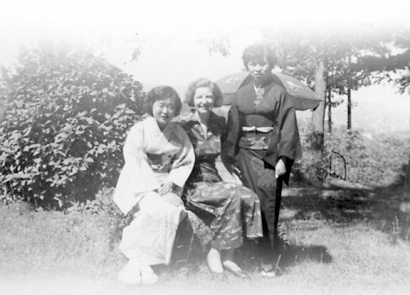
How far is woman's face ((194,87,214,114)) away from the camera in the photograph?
4250 mm

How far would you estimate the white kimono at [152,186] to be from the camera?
149 inches

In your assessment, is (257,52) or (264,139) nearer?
(257,52)

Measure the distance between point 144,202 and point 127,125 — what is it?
266 cm

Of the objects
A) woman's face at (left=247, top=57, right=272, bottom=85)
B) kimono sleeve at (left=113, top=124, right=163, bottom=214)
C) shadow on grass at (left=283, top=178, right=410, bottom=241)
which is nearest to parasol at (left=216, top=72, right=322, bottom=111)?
shadow on grass at (left=283, top=178, right=410, bottom=241)

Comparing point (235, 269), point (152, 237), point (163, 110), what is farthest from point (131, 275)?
point (163, 110)

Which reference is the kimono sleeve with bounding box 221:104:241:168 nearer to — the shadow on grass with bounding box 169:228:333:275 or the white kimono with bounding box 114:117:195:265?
the white kimono with bounding box 114:117:195:265

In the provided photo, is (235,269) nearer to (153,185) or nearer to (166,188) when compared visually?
(166,188)

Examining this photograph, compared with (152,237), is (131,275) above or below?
below

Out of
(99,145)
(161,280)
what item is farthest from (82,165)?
(161,280)

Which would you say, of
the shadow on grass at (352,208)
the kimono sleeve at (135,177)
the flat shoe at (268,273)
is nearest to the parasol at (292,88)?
the shadow on grass at (352,208)

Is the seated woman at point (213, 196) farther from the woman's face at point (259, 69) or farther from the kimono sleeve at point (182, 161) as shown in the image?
the woman's face at point (259, 69)

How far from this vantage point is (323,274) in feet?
14.0

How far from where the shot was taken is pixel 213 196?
162 inches

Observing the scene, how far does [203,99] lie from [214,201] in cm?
100
